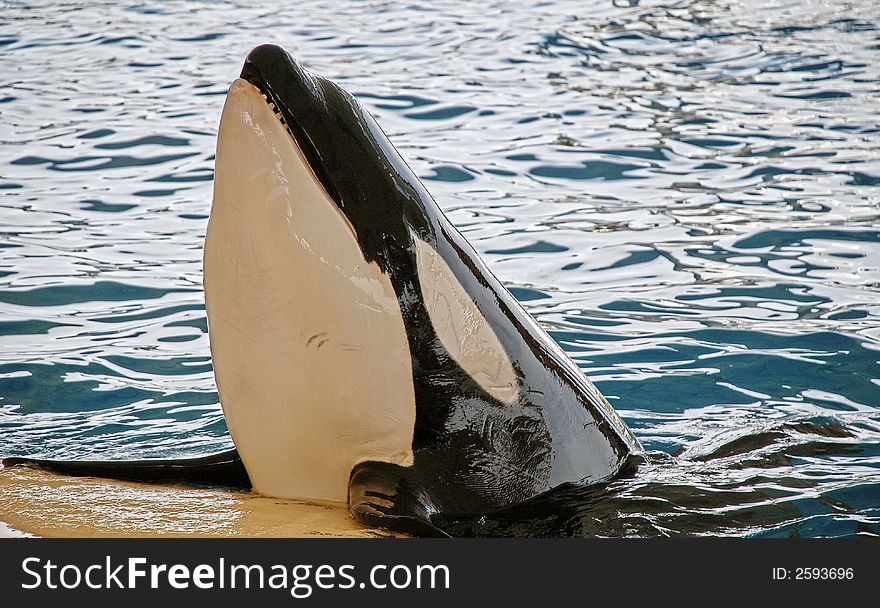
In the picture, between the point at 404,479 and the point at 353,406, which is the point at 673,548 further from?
the point at 353,406

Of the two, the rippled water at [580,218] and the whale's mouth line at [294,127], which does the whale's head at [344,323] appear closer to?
the whale's mouth line at [294,127]

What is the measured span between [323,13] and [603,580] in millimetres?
16546

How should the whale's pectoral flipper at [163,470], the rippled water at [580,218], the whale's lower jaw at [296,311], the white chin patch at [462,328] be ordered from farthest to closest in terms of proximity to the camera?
the rippled water at [580,218] < the whale's pectoral flipper at [163,470] < the white chin patch at [462,328] < the whale's lower jaw at [296,311]

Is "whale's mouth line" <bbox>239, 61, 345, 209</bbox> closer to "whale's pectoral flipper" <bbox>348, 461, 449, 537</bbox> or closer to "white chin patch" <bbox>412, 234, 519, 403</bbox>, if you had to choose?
"white chin patch" <bbox>412, 234, 519, 403</bbox>

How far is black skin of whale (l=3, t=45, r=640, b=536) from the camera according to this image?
329cm

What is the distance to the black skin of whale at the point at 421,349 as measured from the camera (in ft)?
10.8

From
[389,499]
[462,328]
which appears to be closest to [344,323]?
[462,328]

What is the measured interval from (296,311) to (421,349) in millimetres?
384

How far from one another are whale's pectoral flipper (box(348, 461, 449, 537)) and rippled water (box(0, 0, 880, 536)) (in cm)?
23

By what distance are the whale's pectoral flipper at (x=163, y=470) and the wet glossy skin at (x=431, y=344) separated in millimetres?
558

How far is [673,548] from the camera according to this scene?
3092 millimetres

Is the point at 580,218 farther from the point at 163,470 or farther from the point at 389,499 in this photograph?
the point at 389,499

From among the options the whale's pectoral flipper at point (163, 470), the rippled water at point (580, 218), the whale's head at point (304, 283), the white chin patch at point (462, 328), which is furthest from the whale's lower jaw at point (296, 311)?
the rippled water at point (580, 218)

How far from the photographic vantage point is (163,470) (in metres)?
3.63
